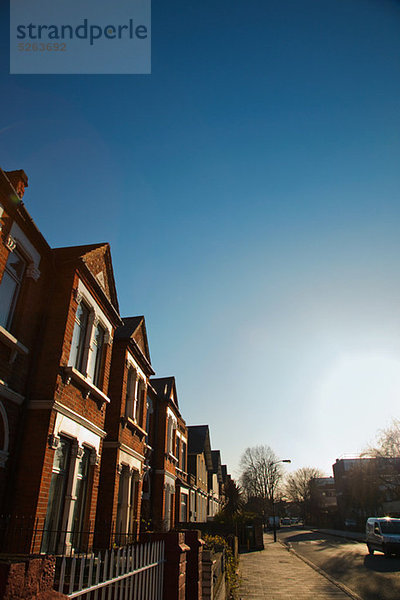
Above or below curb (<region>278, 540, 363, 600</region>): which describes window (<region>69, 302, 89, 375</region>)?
above

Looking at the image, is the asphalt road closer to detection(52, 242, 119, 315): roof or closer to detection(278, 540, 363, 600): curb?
detection(278, 540, 363, 600): curb

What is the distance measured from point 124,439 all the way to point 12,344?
6.96 meters

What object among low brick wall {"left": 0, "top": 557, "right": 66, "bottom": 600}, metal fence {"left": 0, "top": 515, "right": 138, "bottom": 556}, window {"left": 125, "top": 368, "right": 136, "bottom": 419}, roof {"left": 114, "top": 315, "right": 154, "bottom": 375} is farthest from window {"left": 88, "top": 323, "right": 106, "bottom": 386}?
low brick wall {"left": 0, "top": 557, "right": 66, "bottom": 600}

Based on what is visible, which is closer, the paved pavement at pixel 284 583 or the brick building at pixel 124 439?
the brick building at pixel 124 439

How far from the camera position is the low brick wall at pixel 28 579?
2.41 metres

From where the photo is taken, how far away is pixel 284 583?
14.4 meters

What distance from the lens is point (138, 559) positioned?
193 inches

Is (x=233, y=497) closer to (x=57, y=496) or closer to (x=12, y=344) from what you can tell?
(x=57, y=496)

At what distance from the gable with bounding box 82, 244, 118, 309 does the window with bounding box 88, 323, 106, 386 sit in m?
1.13

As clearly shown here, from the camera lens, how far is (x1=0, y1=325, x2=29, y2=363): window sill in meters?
7.02

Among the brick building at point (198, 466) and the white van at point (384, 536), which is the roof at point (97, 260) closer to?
the white van at point (384, 536)

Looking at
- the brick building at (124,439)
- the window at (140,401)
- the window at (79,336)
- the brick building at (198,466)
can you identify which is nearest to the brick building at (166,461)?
the window at (140,401)

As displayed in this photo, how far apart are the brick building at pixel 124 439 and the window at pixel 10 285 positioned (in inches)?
229

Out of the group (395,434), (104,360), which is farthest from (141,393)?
(395,434)
